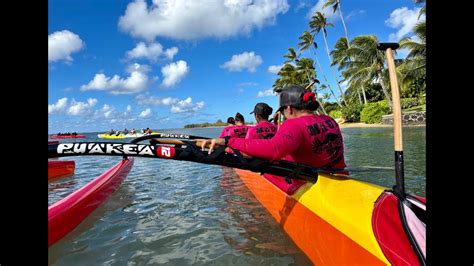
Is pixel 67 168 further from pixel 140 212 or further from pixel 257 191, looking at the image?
pixel 257 191

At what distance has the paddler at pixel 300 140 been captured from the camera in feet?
7.78

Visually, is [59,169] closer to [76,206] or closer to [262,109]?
[76,206]

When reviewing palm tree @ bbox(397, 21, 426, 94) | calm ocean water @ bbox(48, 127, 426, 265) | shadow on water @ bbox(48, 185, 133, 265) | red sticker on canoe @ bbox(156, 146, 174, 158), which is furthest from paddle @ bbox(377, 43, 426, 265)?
palm tree @ bbox(397, 21, 426, 94)

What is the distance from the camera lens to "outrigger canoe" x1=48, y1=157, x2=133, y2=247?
3.25 meters

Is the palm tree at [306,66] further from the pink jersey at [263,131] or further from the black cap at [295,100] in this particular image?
the black cap at [295,100]

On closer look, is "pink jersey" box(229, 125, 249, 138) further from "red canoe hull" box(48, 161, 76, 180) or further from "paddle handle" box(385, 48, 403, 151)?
"red canoe hull" box(48, 161, 76, 180)

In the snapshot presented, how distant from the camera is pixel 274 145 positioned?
92.3 inches

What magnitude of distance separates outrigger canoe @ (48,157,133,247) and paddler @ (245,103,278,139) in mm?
2810

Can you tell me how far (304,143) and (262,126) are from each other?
256 cm

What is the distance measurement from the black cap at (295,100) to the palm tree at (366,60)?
27.4m

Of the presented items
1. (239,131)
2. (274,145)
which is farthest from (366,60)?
(274,145)
